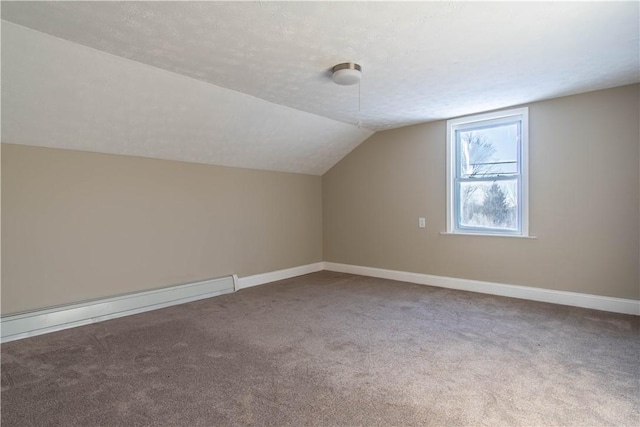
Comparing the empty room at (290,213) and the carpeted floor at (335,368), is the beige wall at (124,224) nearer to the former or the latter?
the empty room at (290,213)

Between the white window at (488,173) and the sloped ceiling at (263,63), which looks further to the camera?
the white window at (488,173)

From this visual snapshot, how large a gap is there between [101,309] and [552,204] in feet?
15.9

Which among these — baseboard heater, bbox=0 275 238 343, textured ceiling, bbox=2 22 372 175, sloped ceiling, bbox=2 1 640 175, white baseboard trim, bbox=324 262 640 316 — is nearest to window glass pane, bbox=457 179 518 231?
white baseboard trim, bbox=324 262 640 316

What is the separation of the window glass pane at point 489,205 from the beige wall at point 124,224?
2.59 meters

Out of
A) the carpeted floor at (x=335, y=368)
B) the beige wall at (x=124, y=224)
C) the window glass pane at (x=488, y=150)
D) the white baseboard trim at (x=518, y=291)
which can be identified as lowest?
the carpeted floor at (x=335, y=368)

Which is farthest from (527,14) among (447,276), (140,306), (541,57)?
(140,306)

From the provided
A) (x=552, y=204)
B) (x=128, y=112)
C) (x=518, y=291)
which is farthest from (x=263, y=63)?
(x=518, y=291)

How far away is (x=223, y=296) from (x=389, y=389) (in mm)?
2754

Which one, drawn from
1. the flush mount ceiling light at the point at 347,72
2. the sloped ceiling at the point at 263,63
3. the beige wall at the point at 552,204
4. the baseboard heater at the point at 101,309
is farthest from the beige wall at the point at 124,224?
the flush mount ceiling light at the point at 347,72

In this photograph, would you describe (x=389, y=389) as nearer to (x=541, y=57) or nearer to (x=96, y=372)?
(x=96, y=372)

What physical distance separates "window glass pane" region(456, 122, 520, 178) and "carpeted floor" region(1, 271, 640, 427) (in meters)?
1.64

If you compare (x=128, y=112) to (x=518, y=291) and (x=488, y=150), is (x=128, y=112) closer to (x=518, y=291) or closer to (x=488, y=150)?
(x=488, y=150)

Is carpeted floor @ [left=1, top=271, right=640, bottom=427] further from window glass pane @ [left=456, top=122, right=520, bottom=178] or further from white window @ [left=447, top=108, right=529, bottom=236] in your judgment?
window glass pane @ [left=456, top=122, right=520, bottom=178]

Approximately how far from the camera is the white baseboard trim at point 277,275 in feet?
15.7
